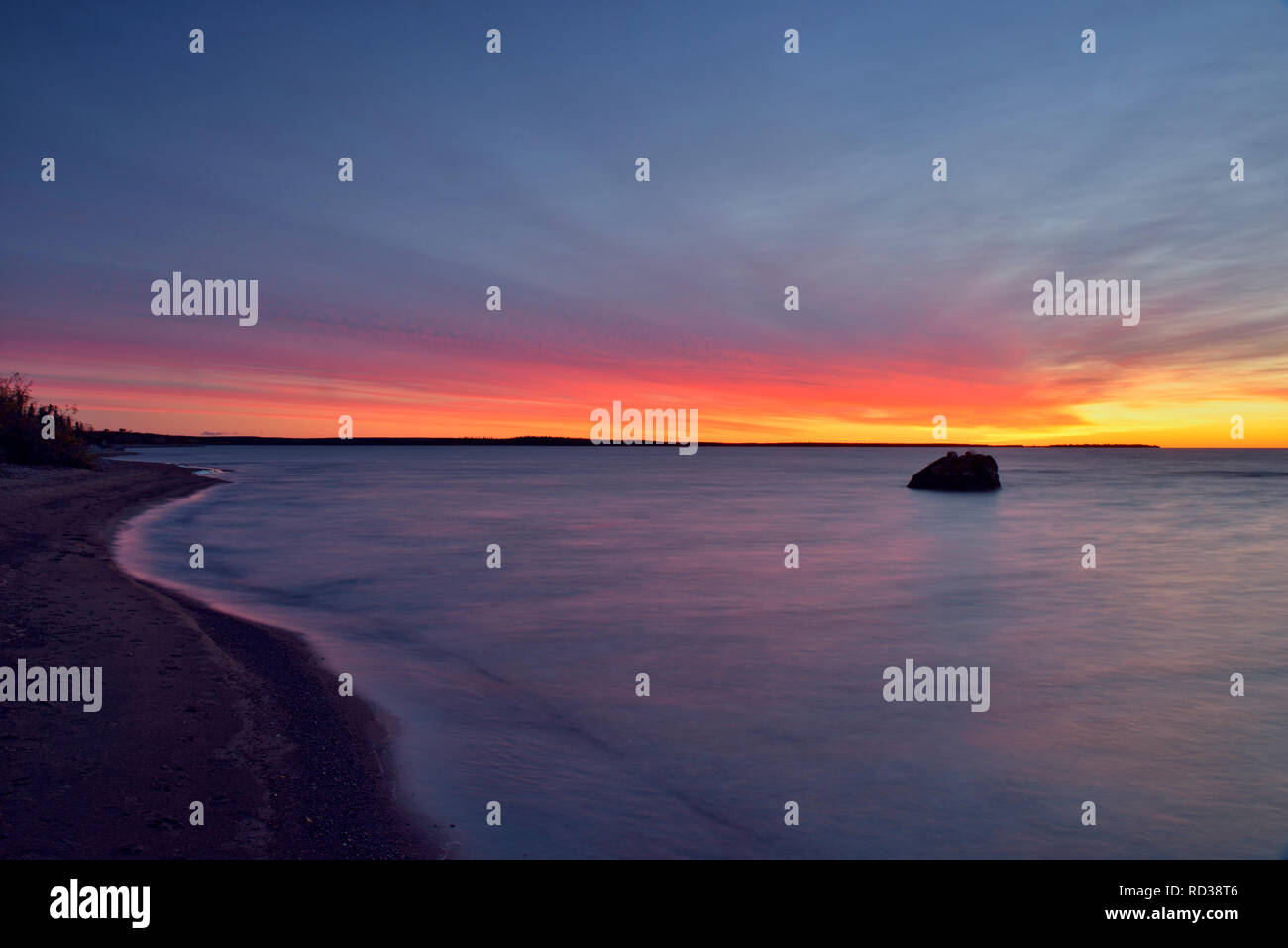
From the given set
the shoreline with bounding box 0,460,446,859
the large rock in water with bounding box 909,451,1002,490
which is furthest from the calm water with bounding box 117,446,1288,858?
the large rock in water with bounding box 909,451,1002,490

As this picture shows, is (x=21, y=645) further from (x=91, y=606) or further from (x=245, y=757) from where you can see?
(x=245, y=757)

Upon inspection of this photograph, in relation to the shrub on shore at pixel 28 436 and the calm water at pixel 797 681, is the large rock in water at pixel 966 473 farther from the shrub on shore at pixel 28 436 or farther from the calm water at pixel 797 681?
the shrub on shore at pixel 28 436

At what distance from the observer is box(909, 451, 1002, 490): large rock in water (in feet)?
137

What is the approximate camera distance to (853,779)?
6973 millimetres

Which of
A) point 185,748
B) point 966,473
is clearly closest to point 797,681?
point 185,748

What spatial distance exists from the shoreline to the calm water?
599mm

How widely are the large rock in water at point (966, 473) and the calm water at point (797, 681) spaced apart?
16.0m

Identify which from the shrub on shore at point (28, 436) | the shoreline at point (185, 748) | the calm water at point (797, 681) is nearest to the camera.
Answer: the shoreline at point (185, 748)

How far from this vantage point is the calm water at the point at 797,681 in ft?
20.2

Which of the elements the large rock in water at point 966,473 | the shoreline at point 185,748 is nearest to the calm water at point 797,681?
the shoreline at point 185,748

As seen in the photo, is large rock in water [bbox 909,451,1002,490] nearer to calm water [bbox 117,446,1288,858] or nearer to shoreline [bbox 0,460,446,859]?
calm water [bbox 117,446,1288,858]

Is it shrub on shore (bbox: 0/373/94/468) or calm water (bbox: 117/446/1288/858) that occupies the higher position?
shrub on shore (bbox: 0/373/94/468)
